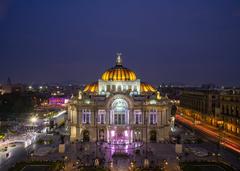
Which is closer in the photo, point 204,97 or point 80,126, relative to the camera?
point 80,126

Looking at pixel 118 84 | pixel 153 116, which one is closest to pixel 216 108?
pixel 153 116

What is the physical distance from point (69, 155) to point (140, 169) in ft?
56.9

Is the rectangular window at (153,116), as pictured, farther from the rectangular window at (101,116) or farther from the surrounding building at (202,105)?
the surrounding building at (202,105)

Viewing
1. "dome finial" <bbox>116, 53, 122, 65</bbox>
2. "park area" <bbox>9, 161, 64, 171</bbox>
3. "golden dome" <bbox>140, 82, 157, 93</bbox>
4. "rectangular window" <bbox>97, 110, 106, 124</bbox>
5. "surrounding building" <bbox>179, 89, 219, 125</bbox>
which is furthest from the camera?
"surrounding building" <bbox>179, 89, 219, 125</bbox>

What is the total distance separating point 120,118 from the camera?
227ft

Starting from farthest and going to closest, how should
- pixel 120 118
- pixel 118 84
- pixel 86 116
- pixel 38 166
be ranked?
1. pixel 118 84
2. pixel 86 116
3. pixel 120 118
4. pixel 38 166

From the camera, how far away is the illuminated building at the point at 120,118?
6875cm

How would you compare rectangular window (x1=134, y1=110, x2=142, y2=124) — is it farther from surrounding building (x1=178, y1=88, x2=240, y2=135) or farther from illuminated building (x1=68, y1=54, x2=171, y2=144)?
surrounding building (x1=178, y1=88, x2=240, y2=135)

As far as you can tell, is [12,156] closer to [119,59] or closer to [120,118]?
[120,118]

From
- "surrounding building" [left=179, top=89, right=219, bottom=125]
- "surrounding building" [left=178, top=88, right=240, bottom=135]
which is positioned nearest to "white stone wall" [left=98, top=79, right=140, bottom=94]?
"surrounding building" [left=178, top=88, right=240, bottom=135]

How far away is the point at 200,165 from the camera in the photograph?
158ft

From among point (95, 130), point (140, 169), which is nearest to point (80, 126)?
point (95, 130)

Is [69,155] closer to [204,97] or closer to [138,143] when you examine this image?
[138,143]

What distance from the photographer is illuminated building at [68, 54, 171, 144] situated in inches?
2707
